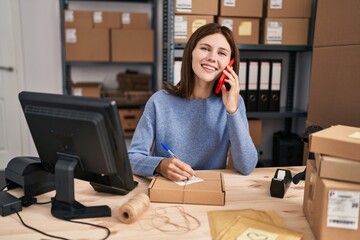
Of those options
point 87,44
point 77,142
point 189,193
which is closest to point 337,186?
point 189,193

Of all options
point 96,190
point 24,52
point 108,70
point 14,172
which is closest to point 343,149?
point 96,190

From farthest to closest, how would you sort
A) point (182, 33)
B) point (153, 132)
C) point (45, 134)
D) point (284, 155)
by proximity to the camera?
point (284, 155) → point (182, 33) → point (153, 132) → point (45, 134)

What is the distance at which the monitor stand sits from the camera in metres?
0.88

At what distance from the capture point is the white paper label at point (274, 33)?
93.3 inches

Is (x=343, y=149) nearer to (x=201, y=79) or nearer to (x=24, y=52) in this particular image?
(x=201, y=79)

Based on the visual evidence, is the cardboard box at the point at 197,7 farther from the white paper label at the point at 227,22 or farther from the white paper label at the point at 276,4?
the white paper label at the point at 276,4

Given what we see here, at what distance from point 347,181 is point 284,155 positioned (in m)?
1.85

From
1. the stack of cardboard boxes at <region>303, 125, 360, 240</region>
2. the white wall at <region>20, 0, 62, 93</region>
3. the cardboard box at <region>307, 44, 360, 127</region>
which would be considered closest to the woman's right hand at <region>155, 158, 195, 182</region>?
the stack of cardboard boxes at <region>303, 125, 360, 240</region>

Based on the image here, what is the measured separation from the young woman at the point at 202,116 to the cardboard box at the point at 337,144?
0.45 meters

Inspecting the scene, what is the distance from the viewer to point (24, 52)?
304cm

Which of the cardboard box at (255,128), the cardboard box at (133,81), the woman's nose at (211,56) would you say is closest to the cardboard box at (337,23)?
the woman's nose at (211,56)

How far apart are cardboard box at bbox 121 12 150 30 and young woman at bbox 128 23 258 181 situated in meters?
1.55

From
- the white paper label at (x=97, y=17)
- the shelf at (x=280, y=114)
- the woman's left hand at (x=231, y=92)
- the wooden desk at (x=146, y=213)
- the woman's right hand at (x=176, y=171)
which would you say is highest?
the white paper label at (x=97, y=17)

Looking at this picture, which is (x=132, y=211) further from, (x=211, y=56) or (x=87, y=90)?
(x=87, y=90)
